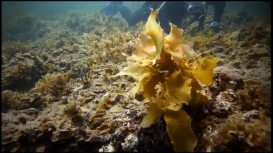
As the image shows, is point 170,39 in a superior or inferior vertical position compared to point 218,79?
superior

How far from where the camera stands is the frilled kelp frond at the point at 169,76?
2801 millimetres

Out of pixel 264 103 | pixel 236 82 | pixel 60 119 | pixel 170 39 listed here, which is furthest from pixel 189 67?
pixel 60 119

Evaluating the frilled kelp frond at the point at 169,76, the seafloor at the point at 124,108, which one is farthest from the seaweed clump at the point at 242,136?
the frilled kelp frond at the point at 169,76

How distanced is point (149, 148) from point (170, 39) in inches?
55.5

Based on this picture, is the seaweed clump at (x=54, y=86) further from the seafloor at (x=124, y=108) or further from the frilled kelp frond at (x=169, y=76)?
the frilled kelp frond at (x=169, y=76)

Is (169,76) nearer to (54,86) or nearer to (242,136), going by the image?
(242,136)

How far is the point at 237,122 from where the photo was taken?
111 inches

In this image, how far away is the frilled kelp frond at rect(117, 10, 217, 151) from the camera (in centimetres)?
280

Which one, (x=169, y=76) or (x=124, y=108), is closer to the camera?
(x=169, y=76)

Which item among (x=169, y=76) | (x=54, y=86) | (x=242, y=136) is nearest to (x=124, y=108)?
(x=169, y=76)

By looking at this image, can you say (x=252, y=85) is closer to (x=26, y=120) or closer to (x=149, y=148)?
(x=149, y=148)

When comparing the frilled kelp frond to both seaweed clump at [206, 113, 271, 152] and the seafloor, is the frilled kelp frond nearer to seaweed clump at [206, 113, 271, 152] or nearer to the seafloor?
the seafloor

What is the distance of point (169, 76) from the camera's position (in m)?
3.02

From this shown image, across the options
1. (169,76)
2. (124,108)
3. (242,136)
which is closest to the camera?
(242,136)
